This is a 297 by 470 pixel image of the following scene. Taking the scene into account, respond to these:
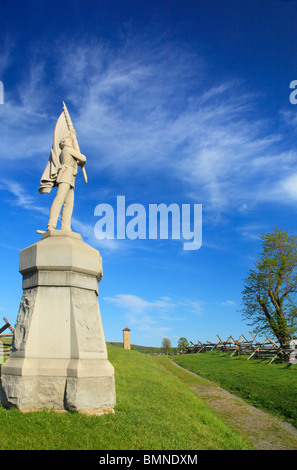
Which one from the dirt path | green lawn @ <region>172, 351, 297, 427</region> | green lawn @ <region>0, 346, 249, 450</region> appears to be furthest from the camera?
green lawn @ <region>172, 351, 297, 427</region>

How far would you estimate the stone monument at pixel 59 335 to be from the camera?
18.4 feet

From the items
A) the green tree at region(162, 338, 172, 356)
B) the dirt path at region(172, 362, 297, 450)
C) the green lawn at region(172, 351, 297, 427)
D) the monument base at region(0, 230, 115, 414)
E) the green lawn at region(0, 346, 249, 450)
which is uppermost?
the monument base at region(0, 230, 115, 414)

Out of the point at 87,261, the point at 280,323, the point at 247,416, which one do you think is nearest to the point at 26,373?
the point at 87,261

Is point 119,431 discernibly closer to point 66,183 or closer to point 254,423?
point 254,423

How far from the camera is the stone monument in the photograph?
5.62m

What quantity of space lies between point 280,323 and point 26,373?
24.8 metres

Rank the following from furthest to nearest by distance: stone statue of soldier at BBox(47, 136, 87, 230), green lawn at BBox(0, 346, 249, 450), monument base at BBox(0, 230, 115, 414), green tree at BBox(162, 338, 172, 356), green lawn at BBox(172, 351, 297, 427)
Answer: green tree at BBox(162, 338, 172, 356)
green lawn at BBox(172, 351, 297, 427)
stone statue of soldier at BBox(47, 136, 87, 230)
monument base at BBox(0, 230, 115, 414)
green lawn at BBox(0, 346, 249, 450)

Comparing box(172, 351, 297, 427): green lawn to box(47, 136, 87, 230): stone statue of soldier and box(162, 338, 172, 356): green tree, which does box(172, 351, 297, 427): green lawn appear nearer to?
box(47, 136, 87, 230): stone statue of soldier

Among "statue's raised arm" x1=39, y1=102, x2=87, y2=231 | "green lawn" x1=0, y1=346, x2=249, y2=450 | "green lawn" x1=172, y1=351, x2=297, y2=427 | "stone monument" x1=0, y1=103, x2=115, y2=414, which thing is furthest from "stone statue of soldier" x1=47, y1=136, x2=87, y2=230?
"green lawn" x1=172, y1=351, x2=297, y2=427

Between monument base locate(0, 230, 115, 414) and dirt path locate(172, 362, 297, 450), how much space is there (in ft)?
11.6

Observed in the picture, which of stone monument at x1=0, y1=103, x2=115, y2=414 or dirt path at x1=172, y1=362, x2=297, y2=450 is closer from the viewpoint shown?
stone monument at x1=0, y1=103, x2=115, y2=414

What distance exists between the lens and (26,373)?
5.68 metres

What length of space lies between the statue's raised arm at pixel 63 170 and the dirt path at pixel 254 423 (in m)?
6.30

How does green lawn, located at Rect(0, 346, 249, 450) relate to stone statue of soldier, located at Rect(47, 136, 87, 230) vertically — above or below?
below
